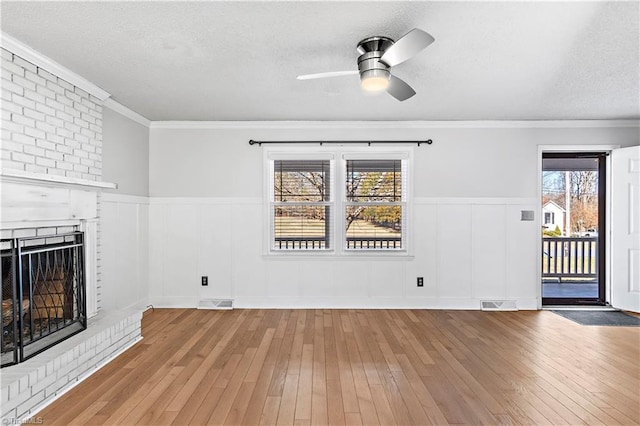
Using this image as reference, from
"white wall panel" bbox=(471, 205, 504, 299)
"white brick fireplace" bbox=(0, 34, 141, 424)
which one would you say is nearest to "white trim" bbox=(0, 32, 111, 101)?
"white brick fireplace" bbox=(0, 34, 141, 424)

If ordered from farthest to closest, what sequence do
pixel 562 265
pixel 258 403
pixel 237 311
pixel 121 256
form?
pixel 562 265 → pixel 237 311 → pixel 121 256 → pixel 258 403

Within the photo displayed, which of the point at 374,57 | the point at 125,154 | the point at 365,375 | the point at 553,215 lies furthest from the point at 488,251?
the point at 125,154

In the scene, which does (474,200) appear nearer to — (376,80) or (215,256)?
(376,80)

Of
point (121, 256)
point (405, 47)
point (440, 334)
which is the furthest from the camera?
point (121, 256)

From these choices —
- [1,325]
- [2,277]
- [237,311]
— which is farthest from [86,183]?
[237,311]

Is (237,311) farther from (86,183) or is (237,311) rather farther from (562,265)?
(562,265)

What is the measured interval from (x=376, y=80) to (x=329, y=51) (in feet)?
1.62

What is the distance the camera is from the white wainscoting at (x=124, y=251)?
12.1 feet

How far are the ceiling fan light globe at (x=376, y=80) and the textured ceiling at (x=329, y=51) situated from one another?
237mm

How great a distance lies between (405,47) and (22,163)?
2848mm

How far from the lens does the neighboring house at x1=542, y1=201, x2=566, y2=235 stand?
5.55 metres

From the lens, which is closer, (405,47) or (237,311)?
(405,47)

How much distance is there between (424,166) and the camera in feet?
15.0

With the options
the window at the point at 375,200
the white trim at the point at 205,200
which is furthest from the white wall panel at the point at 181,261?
the window at the point at 375,200
